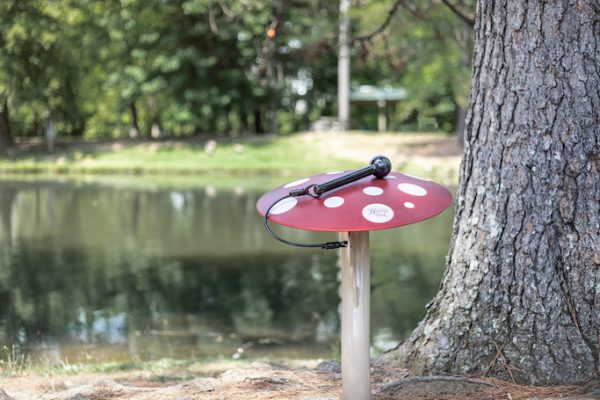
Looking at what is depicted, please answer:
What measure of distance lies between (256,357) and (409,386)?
424cm

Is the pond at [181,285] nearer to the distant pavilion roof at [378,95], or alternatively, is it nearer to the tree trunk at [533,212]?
the tree trunk at [533,212]

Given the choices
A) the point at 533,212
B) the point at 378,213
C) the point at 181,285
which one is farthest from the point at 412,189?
the point at 181,285

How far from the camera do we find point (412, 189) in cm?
368

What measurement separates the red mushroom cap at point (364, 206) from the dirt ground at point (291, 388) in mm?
1056

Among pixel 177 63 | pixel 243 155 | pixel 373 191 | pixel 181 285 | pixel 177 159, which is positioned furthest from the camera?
pixel 177 63

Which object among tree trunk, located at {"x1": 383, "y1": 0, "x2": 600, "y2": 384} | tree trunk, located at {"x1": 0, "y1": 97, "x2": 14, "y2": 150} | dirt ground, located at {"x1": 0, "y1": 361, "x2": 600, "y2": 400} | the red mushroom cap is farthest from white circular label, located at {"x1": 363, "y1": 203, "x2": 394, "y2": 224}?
tree trunk, located at {"x1": 0, "y1": 97, "x2": 14, "y2": 150}

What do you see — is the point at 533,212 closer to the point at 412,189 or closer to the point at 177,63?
the point at 412,189

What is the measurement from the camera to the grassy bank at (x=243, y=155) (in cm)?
3078

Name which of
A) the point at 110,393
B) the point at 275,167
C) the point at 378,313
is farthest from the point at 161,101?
the point at 110,393

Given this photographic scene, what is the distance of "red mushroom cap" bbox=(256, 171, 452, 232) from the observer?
3.42 metres

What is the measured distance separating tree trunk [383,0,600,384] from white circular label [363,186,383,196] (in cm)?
93

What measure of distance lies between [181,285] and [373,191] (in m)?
8.62

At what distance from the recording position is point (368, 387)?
3.79m

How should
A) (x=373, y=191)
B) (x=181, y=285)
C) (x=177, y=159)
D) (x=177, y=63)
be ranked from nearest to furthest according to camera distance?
1. (x=373, y=191)
2. (x=181, y=285)
3. (x=177, y=159)
4. (x=177, y=63)
